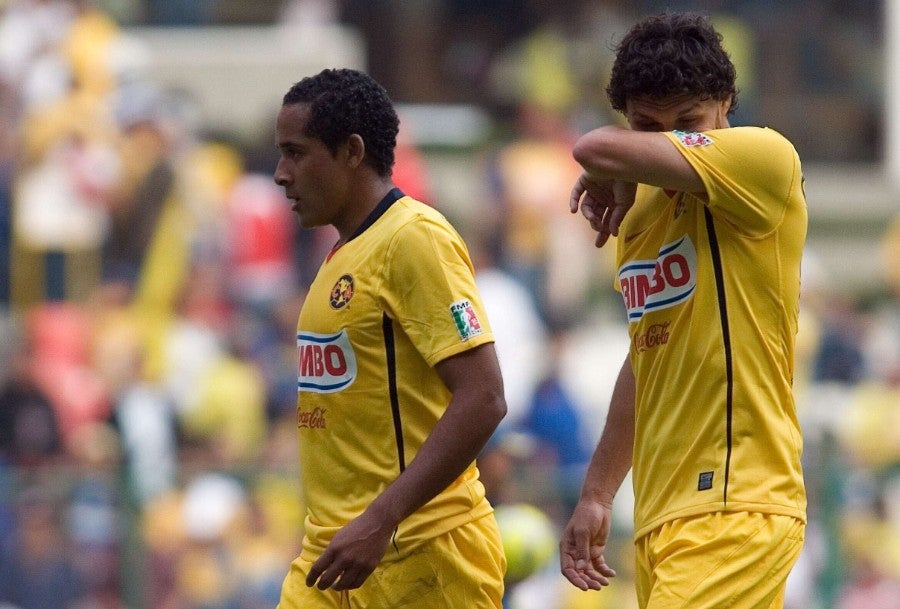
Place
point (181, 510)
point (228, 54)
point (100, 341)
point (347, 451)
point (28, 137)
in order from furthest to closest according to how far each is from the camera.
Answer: point (228, 54)
point (28, 137)
point (100, 341)
point (181, 510)
point (347, 451)

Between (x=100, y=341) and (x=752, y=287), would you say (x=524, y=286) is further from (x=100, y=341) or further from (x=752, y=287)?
(x=752, y=287)

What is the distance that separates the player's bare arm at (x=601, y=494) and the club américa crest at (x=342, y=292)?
80cm

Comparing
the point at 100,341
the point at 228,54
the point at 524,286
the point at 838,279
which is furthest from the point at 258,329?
the point at 838,279

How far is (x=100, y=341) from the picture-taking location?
1231 centimetres

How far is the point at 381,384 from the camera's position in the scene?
442cm

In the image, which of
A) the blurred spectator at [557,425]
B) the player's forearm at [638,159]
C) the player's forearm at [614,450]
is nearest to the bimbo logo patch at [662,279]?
the player's forearm at [638,159]

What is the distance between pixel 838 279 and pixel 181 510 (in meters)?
10.2

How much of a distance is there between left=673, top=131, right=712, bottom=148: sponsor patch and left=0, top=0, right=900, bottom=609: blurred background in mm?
3110

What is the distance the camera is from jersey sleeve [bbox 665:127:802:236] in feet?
13.2

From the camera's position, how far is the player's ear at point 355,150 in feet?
14.9

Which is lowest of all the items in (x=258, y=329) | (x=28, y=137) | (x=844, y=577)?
(x=844, y=577)

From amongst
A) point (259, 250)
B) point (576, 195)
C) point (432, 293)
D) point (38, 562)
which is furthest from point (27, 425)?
point (576, 195)

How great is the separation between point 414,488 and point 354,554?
223 mm

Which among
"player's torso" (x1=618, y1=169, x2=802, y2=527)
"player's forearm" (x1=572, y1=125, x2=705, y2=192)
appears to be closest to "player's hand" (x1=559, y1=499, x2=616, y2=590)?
"player's torso" (x1=618, y1=169, x2=802, y2=527)
